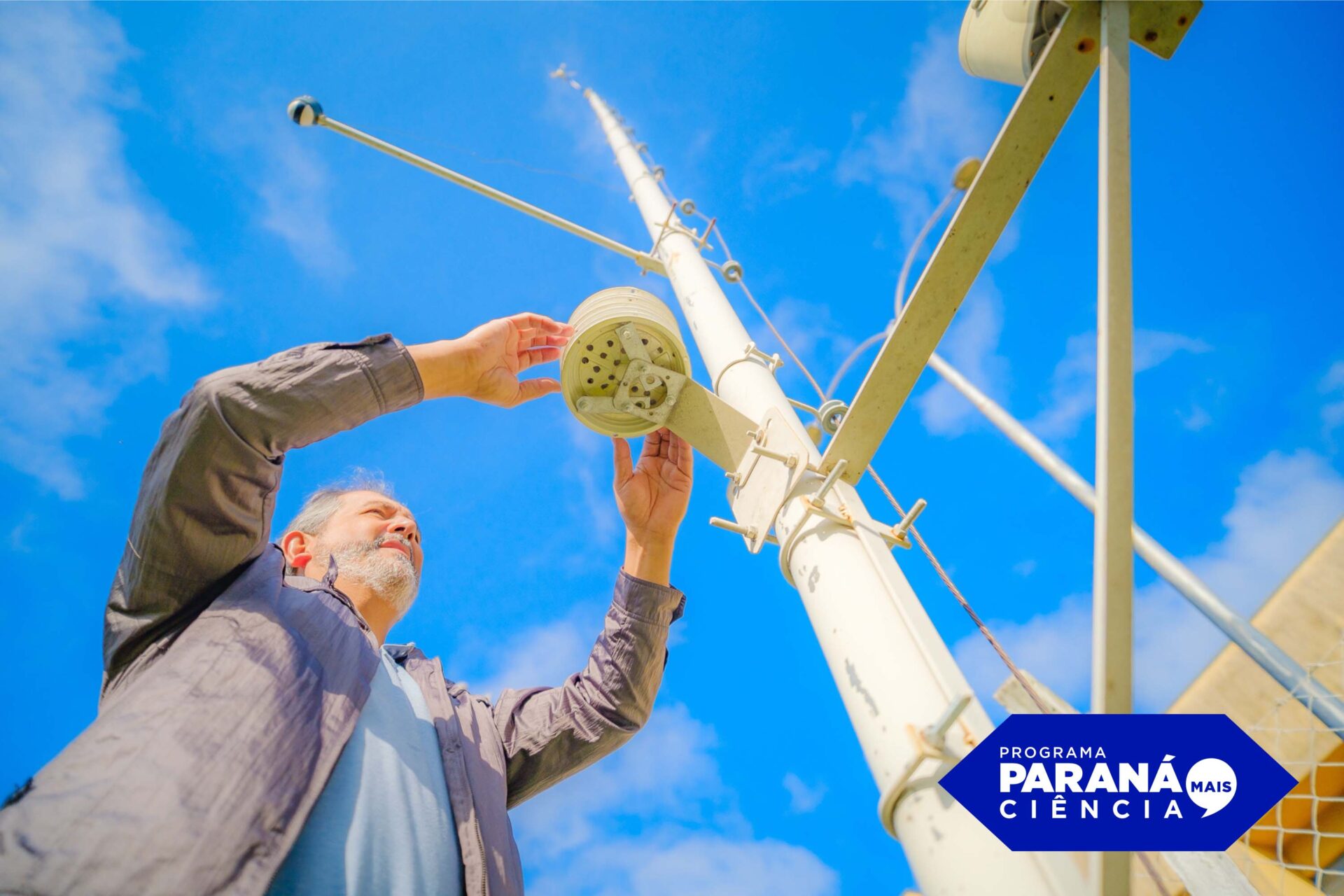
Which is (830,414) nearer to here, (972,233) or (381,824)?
(972,233)

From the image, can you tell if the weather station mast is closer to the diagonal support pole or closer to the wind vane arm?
the diagonal support pole

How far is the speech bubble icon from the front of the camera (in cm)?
129

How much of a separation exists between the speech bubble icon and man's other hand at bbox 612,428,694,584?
167 centimetres

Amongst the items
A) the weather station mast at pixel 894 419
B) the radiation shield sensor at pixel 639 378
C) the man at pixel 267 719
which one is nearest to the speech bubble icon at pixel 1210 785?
the weather station mast at pixel 894 419

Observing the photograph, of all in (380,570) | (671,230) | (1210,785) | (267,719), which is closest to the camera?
(1210,785)

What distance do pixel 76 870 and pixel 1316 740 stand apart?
5.03 meters

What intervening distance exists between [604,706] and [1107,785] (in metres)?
1.76

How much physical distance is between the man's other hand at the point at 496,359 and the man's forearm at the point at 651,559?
0.67m

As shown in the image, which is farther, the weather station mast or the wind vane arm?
the wind vane arm

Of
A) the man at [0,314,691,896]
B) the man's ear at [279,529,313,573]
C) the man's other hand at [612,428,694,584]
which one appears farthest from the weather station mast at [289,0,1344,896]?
the man's ear at [279,529,313,573]

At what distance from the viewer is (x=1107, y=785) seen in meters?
1.23

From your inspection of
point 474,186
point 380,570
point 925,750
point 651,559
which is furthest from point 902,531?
point 474,186

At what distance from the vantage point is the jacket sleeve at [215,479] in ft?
5.38

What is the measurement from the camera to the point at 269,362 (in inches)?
69.0
